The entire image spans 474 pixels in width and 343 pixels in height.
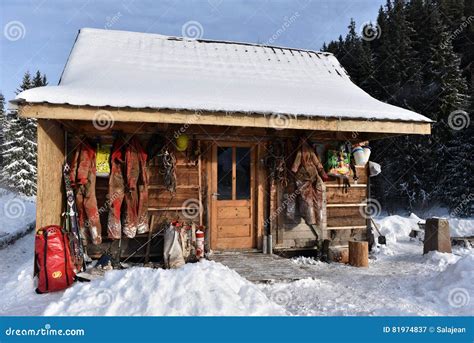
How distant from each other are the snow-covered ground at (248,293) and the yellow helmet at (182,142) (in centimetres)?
267

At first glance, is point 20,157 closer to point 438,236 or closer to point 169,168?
point 169,168

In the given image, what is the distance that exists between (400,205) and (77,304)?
23.3 meters

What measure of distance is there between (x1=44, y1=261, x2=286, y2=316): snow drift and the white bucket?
4.63 m

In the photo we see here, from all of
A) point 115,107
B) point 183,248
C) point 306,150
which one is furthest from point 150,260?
point 306,150

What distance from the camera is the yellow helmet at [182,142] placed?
7.29 m

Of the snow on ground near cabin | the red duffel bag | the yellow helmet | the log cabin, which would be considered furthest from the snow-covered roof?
the snow on ground near cabin

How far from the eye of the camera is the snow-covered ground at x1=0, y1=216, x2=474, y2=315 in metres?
4.09

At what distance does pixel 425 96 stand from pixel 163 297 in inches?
913

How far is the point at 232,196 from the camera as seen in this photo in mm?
7949

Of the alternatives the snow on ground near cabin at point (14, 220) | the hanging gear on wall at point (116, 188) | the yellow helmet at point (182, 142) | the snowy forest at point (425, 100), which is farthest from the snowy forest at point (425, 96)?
the hanging gear on wall at point (116, 188)

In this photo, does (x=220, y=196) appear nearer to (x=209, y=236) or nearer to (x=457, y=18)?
(x=209, y=236)

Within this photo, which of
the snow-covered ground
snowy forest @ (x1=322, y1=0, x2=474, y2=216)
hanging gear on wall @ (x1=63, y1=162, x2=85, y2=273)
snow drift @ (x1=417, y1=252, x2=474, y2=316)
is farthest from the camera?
snowy forest @ (x1=322, y1=0, x2=474, y2=216)

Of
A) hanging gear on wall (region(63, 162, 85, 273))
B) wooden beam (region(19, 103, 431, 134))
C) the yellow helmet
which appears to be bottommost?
hanging gear on wall (region(63, 162, 85, 273))

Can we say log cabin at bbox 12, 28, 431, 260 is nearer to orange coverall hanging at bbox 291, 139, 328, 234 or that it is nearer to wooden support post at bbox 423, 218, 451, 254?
orange coverall hanging at bbox 291, 139, 328, 234
